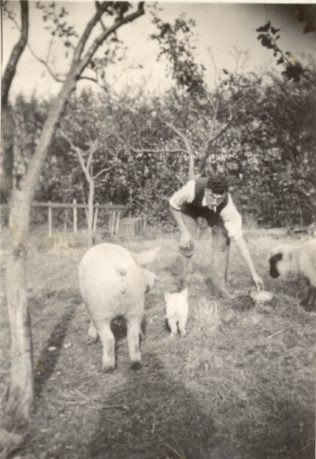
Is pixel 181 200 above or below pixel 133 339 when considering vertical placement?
above

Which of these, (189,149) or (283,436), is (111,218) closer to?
(189,149)

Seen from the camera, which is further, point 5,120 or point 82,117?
point 82,117

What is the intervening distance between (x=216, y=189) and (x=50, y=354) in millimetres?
1445

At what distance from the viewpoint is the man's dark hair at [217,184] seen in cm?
313

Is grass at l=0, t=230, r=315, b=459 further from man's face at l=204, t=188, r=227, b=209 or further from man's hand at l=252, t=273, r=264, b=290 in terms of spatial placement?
man's face at l=204, t=188, r=227, b=209

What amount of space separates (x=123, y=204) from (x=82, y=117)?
81 cm

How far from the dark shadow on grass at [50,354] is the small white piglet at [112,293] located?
296 millimetres

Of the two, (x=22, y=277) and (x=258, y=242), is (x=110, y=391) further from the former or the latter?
→ (x=258, y=242)

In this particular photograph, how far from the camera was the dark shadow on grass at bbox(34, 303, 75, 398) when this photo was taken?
8.10 feet

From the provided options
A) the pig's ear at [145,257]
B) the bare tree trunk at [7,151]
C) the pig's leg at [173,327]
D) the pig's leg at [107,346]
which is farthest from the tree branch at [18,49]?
the pig's leg at [173,327]

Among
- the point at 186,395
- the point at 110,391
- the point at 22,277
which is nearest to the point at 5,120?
the point at 22,277

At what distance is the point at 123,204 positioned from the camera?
12.7 feet

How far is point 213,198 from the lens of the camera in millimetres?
3275

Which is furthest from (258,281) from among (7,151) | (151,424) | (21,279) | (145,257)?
(7,151)
